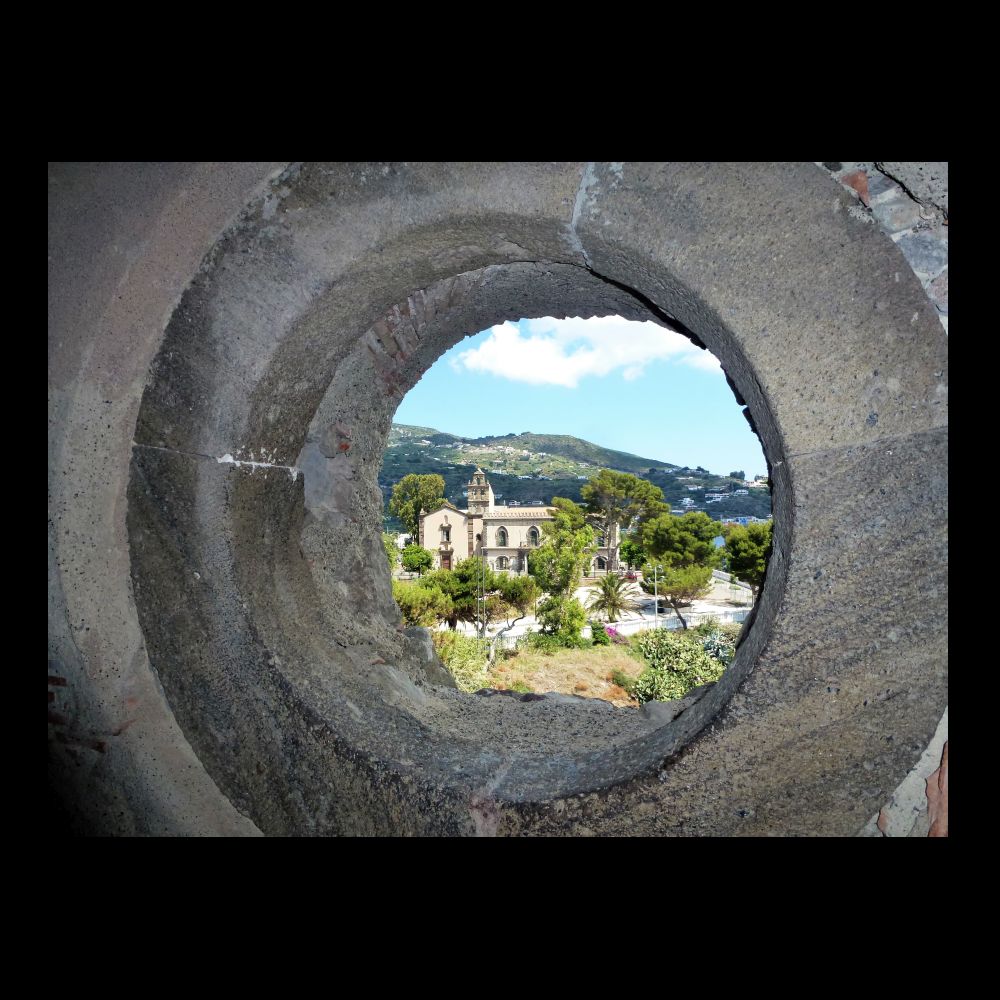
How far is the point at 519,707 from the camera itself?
7.86ft

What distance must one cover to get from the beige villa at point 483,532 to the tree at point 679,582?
5405 millimetres

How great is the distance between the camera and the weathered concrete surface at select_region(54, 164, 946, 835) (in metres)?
1.45

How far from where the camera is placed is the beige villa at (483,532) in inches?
1305

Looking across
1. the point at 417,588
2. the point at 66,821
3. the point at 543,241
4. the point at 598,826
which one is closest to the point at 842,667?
the point at 598,826

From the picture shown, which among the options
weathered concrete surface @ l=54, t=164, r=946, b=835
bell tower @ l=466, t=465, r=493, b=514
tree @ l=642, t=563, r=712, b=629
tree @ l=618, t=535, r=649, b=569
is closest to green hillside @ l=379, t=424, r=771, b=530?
bell tower @ l=466, t=465, r=493, b=514

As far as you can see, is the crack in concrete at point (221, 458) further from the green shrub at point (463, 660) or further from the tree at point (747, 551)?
the tree at point (747, 551)

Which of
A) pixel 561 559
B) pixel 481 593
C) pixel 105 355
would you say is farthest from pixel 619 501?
pixel 105 355

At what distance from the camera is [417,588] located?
68.9 feet

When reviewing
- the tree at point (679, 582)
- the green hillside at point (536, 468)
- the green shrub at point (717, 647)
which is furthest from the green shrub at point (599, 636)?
the green hillside at point (536, 468)

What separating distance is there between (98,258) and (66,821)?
165 cm

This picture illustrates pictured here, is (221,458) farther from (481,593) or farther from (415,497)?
(415,497)

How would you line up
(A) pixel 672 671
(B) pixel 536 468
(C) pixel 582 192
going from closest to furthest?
(C) pixel 582 192
(A) pixel 672 671
(B) pixel 536 468

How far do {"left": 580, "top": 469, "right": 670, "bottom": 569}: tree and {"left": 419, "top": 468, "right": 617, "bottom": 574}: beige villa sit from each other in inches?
69.2

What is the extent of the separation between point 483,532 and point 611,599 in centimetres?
1074
